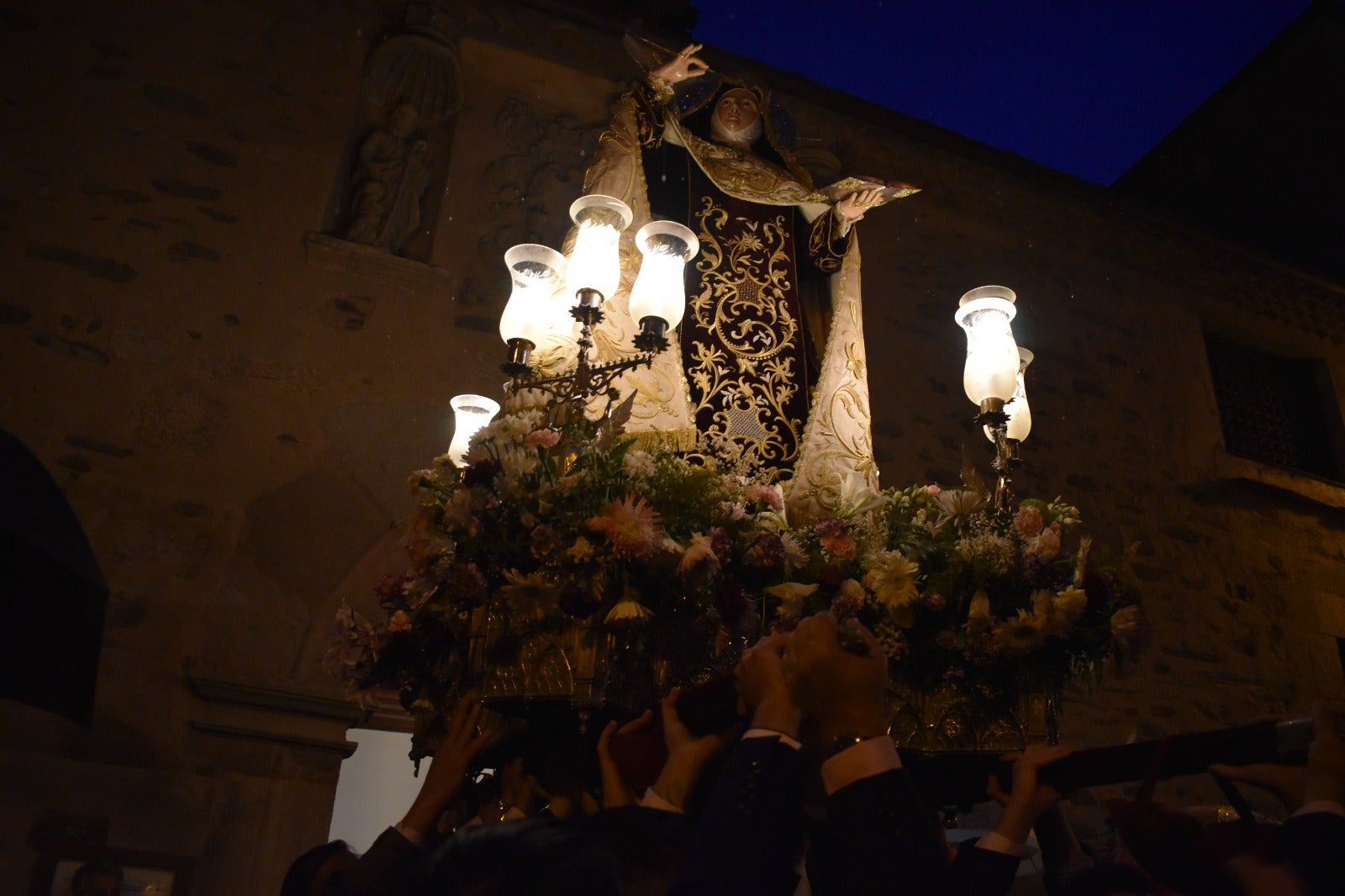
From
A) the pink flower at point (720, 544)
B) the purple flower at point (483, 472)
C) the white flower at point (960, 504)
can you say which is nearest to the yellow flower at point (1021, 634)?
the white flower at point (960, 504)

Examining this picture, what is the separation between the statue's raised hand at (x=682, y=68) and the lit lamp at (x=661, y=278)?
3.26 ft

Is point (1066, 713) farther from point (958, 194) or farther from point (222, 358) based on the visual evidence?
point (222, 358)

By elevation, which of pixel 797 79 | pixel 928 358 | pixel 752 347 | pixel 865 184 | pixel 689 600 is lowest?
pixel 689 600

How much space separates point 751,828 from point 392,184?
471cm

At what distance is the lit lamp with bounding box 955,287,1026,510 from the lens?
123 inches

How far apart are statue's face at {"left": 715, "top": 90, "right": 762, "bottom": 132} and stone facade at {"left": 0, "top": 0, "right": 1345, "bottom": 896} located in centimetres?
184

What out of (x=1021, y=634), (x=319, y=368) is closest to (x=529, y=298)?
(x=1021, y=634)

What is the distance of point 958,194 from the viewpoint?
280 inches

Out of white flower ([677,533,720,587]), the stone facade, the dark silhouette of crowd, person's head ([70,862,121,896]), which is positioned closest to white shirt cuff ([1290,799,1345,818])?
the dark silhouette of crowd

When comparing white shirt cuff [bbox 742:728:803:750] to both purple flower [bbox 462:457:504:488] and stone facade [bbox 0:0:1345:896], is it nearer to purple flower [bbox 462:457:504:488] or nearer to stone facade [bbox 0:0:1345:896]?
purple flower [bbox 462:457:504:488]

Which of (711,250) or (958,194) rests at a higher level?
(958,194)

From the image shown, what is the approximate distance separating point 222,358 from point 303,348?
0.36 meters

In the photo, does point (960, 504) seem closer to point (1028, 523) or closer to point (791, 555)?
point (1028, 523)

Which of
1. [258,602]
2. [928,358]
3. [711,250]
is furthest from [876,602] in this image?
[928,358]
